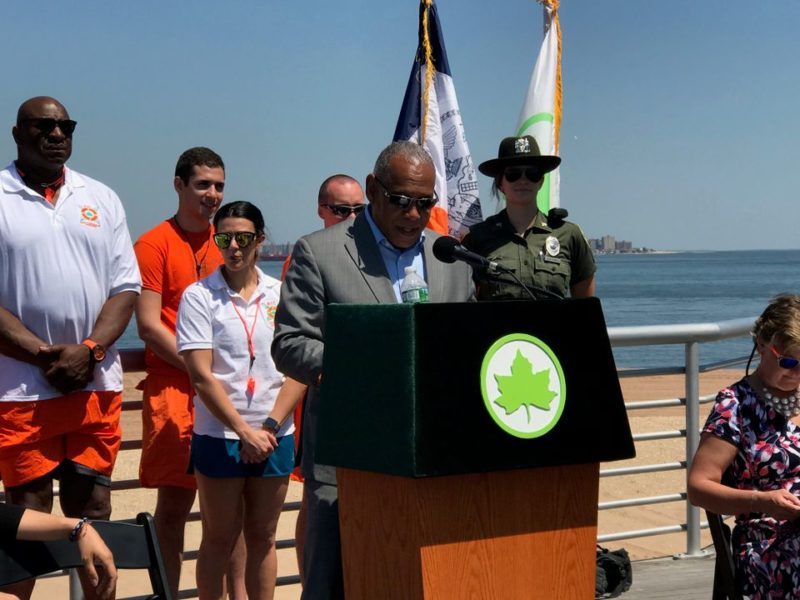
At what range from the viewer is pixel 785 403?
361 centimetres

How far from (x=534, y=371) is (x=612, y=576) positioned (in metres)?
2.71

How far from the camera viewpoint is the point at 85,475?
4.32m

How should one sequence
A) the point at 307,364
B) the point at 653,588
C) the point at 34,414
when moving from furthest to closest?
the point at 653,588 < the point at 34,414 < the point at 307,364

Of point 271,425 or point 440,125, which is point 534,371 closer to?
point 271,425

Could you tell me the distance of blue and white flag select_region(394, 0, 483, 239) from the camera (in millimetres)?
7074

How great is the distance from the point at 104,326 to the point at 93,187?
0.58 m

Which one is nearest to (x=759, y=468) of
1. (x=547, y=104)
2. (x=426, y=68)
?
(x=547, y=104)

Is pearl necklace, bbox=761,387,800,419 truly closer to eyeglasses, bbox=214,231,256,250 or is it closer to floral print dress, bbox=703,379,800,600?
floral print dress, bbox=703,379,800,600

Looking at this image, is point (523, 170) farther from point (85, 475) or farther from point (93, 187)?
point (85, 475)

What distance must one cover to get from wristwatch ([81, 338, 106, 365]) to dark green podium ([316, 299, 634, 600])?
5.00 feet

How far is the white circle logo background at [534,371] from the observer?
9.36ft

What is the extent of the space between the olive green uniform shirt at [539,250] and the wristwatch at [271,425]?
102 cm

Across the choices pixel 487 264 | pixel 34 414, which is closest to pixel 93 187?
pixel 34 414

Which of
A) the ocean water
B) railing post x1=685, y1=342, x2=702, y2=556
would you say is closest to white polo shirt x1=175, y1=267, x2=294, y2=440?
railing post x1=685, y1=342, x2=702, y2=556
